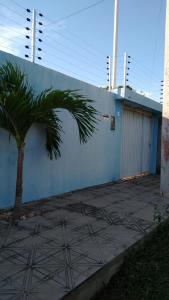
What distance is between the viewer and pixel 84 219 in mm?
4207

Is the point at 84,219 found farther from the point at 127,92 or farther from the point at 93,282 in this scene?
Answer: the point at 127,92

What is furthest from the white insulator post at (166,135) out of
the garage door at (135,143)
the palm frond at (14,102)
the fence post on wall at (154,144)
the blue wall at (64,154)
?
the fence post on wall at (154,144)

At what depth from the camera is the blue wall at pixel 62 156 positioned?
452 cm

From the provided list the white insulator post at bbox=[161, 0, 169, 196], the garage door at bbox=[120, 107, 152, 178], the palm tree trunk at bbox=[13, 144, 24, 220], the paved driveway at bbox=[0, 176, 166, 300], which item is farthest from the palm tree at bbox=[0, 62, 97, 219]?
the garage door at bbox=[120, 107, 152, 178]

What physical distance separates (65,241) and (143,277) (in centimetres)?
100

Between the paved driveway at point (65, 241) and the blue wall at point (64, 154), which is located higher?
the blue wall at point (64, 154)

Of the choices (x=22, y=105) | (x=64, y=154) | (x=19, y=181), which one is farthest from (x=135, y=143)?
(x=22, y=105)

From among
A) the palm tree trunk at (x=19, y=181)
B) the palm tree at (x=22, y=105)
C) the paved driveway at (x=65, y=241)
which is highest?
the palm tree at (x=22, y=105)

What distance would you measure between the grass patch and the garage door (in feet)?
15.9

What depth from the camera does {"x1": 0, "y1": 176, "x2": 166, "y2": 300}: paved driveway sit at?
92.1 inches

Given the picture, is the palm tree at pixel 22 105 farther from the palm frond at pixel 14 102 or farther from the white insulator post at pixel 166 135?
the white insulator post at pixel 166 135

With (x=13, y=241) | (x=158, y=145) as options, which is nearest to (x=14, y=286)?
(x=13, y=241)

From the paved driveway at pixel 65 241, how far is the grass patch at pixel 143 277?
0.18m

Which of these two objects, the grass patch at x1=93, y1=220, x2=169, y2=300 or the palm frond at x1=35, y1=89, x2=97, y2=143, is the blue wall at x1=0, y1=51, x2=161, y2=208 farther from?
the grass patch at x1=93, y1=220, x2=169, y2=300
